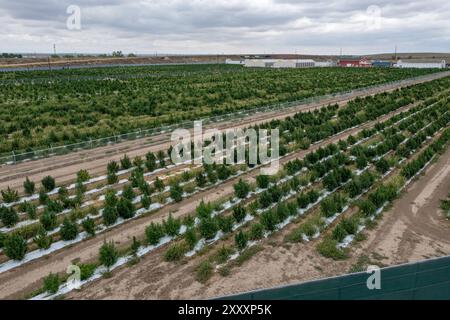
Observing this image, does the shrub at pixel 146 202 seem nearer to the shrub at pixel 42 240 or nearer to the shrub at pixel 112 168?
the shrub at pixel 42 240

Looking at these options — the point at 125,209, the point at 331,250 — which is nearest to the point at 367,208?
the point at 331,250

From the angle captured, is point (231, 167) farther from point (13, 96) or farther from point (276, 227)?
point (13, 96)

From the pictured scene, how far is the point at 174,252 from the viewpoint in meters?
10.8

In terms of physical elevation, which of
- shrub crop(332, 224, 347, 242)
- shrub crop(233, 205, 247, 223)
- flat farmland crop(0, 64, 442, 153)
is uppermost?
flat farmland crop(0, 64, 442, 153)

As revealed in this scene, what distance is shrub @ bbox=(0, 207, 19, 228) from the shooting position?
1242 centimetres

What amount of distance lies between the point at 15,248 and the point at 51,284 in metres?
2.23

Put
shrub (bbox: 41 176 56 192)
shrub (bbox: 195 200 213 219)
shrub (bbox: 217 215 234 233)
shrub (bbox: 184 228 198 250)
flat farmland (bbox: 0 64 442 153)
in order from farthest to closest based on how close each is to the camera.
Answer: flat farmland (bbox: 0 64 442 153) → shrub (bbox: 41 176 56 192) → shrub (bbox: 195 200 213 219) → shrub (bbox: 217 215 234 233) → shrub (bbox: 184 228 198 250)

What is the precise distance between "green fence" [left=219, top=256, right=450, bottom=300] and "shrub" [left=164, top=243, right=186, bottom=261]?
4.33 meters

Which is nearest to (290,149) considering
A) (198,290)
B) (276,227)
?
(276,227)

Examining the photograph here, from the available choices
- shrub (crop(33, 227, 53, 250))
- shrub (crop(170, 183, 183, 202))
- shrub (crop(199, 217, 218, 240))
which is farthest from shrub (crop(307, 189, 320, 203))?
shrub (crop(33, 227, 53, 250))

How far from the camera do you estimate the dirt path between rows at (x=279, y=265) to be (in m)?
9.35

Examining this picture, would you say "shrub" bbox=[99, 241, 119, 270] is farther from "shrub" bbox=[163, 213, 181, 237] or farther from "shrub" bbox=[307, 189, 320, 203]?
"shrub" bbox=[307, 189, 320, 203]

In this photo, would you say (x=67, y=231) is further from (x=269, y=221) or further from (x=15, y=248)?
(x=269, y=221)

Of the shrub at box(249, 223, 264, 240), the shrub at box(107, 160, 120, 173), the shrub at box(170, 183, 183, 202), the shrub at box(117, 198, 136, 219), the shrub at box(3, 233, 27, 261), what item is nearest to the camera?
the shrub at box(3, 233, 27, 261)
